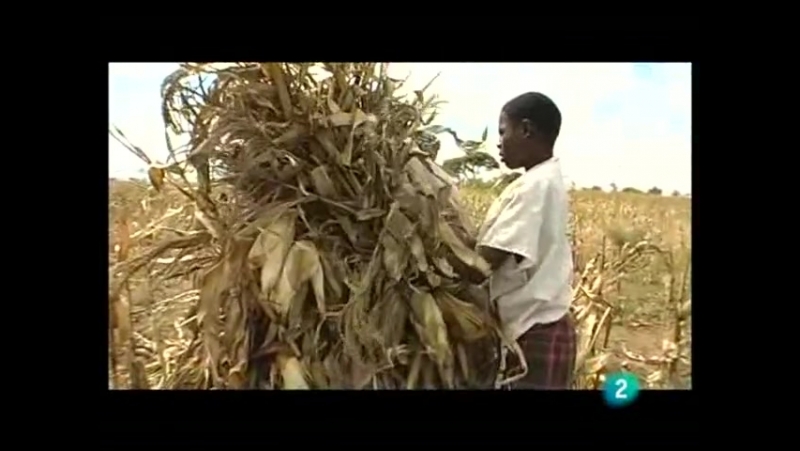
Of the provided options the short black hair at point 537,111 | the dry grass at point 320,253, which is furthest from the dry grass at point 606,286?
the short black hair at point 537,111

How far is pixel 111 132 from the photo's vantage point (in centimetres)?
225

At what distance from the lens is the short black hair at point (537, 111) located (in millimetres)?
2246

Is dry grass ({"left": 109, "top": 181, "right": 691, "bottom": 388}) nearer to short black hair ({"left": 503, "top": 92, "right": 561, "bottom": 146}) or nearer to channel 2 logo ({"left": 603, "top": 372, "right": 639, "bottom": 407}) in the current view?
channel 2 logo ({"left": 603, "top": 372, "right": 639, "bottom": 407})

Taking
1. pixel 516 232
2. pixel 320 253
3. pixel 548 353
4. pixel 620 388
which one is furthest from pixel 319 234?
pixel 620 388

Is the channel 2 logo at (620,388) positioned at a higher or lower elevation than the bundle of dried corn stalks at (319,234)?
lower

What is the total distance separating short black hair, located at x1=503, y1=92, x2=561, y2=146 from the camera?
7.37ft

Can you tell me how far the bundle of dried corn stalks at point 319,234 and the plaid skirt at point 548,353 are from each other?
8cm

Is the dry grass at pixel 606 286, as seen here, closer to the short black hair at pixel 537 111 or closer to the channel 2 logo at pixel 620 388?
the channel 2 logo at pixel 620 388

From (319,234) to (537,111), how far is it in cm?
43

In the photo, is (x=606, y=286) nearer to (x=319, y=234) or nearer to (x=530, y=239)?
(x=530, y=239)

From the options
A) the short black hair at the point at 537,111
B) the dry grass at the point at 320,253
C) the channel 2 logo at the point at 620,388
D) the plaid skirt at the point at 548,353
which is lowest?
the channel 2 logo at the point at 620,388

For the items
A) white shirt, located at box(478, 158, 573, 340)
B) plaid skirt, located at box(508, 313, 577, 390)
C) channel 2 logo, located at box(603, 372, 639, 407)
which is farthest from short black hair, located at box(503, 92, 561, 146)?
channel 2 logo, located at box(603, 372, 639, 407)
